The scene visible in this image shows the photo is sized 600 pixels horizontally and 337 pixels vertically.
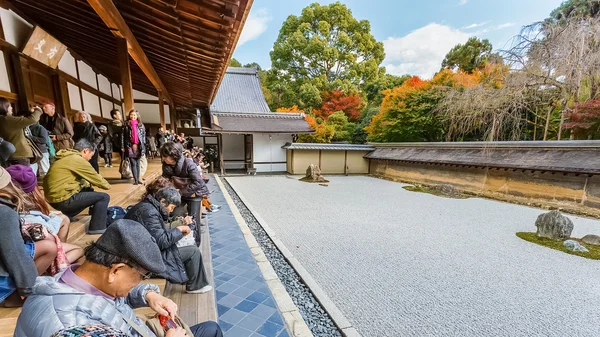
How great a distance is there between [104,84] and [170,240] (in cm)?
742

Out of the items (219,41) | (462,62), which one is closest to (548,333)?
(219,41)

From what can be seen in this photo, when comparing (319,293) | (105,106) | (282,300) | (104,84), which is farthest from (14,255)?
(104,84)

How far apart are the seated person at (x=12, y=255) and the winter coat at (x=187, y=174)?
1.79m

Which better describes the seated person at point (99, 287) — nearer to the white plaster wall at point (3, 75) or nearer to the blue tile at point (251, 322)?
the blue tile at point (251, 322)

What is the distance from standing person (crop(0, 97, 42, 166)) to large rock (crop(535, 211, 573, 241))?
784 centimetres

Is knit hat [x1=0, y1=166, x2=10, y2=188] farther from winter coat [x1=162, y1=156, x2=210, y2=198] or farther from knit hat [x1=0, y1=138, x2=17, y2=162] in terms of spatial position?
winter coat [x1=162, y1=156, x2=210, y2=198]

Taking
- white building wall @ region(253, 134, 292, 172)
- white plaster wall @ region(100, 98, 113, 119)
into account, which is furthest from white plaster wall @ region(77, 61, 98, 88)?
white building wall @ region(253, 134, 292, 172)

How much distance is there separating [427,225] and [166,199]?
499 centimetres

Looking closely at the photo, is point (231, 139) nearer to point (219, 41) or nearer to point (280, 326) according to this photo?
point (219, 41)

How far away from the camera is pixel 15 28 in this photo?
11.8 feet

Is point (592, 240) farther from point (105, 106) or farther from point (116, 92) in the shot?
point (116, 92)

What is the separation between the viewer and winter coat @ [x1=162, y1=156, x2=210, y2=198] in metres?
3.11

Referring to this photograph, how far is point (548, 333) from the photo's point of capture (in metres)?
2.21

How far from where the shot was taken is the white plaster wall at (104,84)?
6.63 meters
